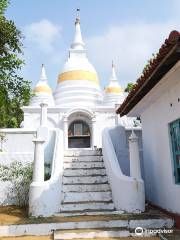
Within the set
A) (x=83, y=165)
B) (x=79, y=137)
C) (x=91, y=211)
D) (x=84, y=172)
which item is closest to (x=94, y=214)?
(x=91, y=211)

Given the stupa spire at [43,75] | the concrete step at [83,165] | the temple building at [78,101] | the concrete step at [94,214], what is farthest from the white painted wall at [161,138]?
the stupa spire at [43,75]

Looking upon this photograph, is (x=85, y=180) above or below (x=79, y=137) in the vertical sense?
below

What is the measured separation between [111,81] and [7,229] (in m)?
24.0

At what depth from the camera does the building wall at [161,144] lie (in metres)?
6.83

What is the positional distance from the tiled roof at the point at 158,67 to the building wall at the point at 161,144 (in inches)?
8.3

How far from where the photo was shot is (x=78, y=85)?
2520cm

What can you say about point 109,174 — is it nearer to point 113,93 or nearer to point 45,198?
point 45,198

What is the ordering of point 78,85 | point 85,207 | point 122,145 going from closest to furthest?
point 85,207 < point 122,145 < point 78,85

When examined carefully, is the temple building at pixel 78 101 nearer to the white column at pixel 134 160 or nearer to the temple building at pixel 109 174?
the temple building at pixel 109 174

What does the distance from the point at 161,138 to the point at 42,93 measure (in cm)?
2047

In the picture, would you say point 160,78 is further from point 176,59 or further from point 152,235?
point 152,235

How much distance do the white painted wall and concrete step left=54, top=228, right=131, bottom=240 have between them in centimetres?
139

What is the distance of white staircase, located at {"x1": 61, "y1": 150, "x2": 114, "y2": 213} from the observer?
25.8 feet

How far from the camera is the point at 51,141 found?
10.6 metres
